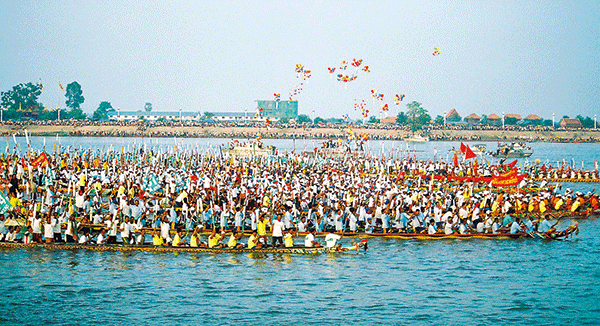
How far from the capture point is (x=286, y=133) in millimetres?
157375

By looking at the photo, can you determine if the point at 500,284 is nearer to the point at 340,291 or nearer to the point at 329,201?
the point at 340,291

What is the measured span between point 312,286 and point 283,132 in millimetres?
136389

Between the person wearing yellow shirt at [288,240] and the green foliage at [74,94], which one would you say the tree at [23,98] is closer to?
the green foliage at [74,94]

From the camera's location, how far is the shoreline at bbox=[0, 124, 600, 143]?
14012 centimetres

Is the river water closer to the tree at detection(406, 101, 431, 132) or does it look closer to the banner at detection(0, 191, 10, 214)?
the banner at detection(0, 191, 10, 214)

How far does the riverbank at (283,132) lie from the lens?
460ft

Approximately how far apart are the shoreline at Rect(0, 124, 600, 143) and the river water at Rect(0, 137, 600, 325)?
110 m

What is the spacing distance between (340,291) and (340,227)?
6.52 metres

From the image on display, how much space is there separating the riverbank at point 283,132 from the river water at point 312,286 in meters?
110

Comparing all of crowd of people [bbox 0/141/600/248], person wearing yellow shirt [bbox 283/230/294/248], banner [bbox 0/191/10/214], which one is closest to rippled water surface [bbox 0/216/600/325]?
person wearing yellow shirt [bbox 283/230/294/248]

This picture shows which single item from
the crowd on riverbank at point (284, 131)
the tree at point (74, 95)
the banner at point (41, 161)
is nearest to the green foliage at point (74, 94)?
the tree at point (74, 95)

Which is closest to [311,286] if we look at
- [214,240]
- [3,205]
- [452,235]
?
[214,240]

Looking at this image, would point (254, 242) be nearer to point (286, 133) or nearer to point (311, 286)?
point (311, 286)

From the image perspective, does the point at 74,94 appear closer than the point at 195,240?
No
